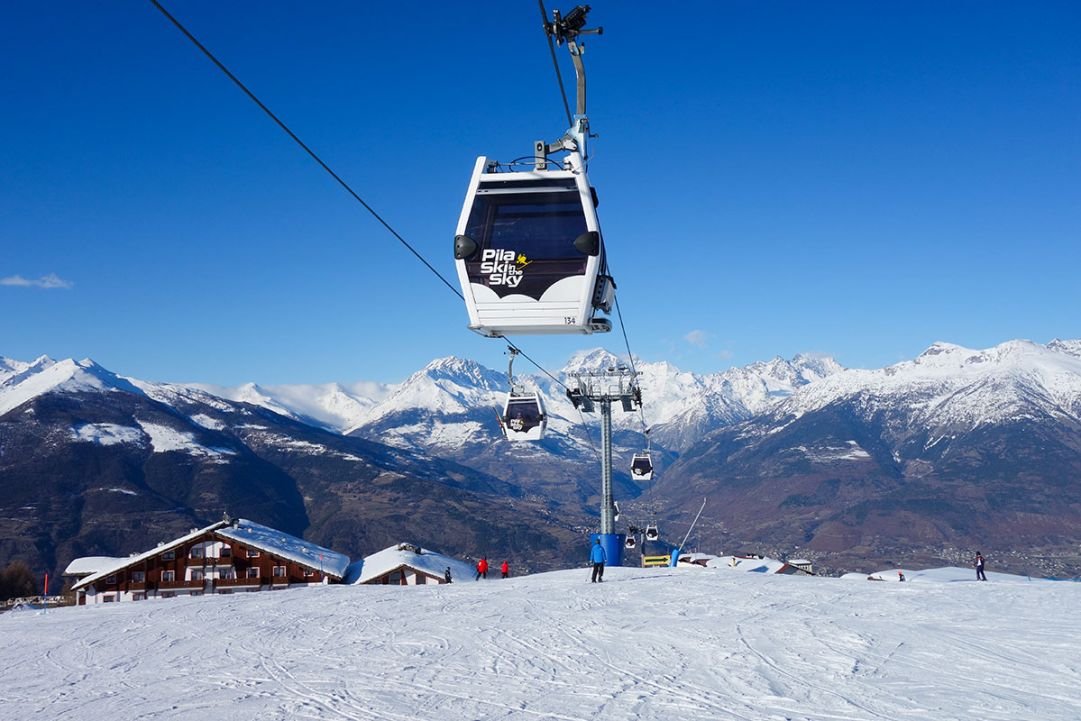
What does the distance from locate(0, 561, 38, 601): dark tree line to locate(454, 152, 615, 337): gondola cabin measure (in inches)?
5492

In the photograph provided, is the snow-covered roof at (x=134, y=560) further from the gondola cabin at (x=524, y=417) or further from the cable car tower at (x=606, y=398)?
the gondola cabin at (x=524, y=417)

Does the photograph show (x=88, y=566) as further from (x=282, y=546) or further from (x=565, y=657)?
(x=565, y=657)

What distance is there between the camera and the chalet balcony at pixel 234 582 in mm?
89188

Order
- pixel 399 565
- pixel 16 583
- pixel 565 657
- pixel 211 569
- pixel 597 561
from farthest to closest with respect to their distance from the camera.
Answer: pixel 16 583 < pixel 211 569 < pixel 399 565 < pixel 597 561 < pixel 565 657

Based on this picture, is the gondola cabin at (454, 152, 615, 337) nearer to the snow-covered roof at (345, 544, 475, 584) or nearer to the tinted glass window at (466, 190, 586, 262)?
the tinted glass window at (466, 190, 586, 262)

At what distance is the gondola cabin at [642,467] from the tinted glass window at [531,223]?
44150 mm

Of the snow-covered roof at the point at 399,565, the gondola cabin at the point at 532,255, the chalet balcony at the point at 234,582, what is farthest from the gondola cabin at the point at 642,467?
the chalet balcony at the point at 234,582

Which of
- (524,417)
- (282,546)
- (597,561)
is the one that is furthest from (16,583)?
(597,561)

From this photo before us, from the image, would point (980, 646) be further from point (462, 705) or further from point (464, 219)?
point (464, 219)

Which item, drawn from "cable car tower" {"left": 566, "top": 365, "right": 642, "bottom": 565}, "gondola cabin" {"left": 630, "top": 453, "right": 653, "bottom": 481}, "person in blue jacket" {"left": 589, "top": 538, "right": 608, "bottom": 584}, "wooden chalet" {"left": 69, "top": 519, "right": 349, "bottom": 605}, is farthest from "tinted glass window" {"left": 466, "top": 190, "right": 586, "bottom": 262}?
"wooden chalet" {"left": 69, "top": 519, "right": 349, "bottom": 605}

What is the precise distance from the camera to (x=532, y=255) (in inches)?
742

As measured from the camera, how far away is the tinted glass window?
18844mm

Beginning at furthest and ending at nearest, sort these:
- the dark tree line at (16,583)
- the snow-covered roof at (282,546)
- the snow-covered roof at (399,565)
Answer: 1. the dark tree line at (16,583)
2. the snow-covered roof at (399,565)
3. the snow-covered roof at (282,546)

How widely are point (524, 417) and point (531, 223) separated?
21.6m
